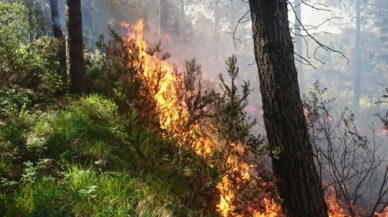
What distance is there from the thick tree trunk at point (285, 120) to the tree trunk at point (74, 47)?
5.01 m

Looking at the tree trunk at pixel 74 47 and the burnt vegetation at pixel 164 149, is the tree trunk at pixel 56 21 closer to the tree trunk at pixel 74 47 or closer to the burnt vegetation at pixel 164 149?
the burnt vegetation at pixel 164 149

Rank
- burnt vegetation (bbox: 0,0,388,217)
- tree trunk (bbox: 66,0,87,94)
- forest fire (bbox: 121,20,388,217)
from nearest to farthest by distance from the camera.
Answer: burnt vegetation (bbox: 0,0,388,217)
forest fire (bbox: 121,20,388,217)
tree trunk (bbox: 66,0,87,94)

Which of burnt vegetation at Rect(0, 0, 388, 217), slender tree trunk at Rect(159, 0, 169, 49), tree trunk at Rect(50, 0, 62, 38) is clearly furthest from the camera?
slender tree trunk at Rect(159, 0, 169, 49)

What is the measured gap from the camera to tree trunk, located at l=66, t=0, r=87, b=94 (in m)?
6.10

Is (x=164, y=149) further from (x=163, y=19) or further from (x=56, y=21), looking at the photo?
(x=163, y=19)

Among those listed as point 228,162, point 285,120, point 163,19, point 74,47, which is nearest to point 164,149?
point 228,162

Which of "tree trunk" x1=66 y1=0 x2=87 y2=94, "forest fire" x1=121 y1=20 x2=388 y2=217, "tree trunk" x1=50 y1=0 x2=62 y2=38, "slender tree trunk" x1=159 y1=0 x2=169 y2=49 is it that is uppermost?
"slender tree trunk" x1=159 y1=0 x2=169 y2=49

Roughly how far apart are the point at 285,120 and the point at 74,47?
5.65m

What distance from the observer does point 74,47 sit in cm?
615

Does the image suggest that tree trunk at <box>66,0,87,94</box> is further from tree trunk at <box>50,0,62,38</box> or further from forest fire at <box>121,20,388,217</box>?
tree trunk at <box>50,0,62,38</box>

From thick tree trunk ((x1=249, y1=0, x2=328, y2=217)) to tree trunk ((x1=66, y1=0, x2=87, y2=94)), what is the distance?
5009mm

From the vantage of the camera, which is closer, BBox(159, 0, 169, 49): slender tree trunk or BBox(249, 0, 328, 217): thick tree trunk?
BBox(249, 0, 328, 217): thick tree trunk

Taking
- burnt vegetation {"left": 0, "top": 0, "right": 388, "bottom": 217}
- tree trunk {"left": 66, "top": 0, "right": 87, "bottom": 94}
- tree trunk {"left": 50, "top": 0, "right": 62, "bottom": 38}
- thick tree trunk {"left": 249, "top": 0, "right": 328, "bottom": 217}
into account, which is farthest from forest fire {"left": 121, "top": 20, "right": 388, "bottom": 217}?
tree trunk {"left": 50, "top": 0, "right": 62, "bottom": 38}

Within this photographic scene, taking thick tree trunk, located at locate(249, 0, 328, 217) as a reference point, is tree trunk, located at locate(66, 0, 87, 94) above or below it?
above
